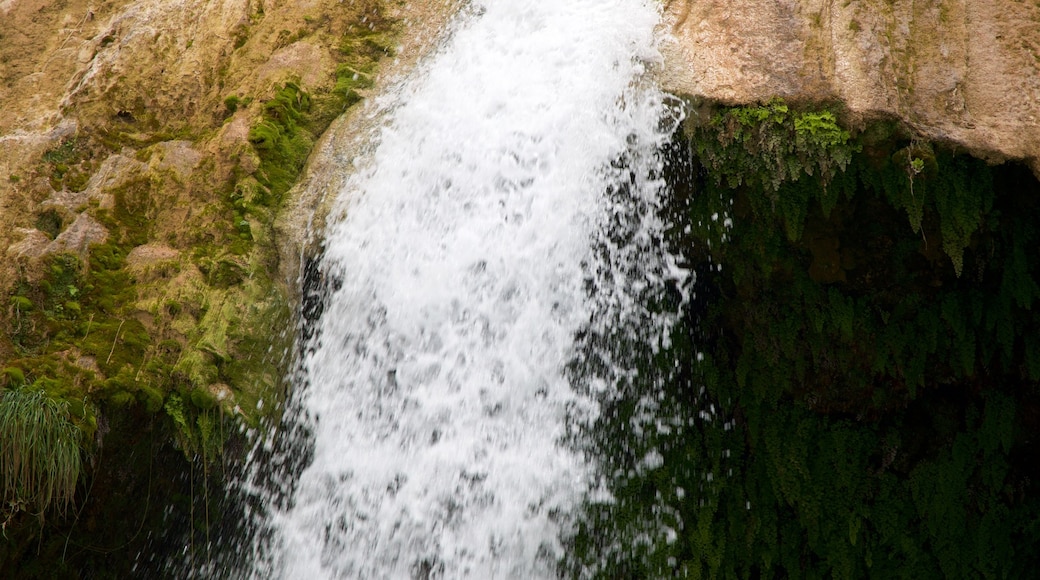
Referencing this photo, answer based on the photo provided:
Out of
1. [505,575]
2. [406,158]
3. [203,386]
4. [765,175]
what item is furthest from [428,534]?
[765,175]

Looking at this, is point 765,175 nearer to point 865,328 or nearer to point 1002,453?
point 865,328

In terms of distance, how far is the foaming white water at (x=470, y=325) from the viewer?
407cm

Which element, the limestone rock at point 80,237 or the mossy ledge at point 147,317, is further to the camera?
the limestone rock at point 80,237

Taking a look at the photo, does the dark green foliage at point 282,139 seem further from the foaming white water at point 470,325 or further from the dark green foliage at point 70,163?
the dark green foliage at point 70,163

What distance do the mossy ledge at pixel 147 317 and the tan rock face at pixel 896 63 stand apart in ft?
8.26

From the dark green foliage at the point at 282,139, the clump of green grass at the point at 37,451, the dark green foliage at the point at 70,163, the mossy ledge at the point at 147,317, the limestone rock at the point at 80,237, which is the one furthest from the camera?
the dark green foliage at the point at 282,139

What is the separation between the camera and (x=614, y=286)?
14.1 ft

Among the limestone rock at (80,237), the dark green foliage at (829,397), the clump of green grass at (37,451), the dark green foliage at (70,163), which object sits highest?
the dark green foliage at (70,163)

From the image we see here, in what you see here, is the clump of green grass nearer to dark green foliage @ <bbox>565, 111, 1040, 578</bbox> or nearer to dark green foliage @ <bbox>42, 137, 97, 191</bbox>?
dark green foliage @ <bbox>42, 137, 97, 191</bbox>

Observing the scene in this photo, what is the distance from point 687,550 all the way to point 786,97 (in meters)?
2.85

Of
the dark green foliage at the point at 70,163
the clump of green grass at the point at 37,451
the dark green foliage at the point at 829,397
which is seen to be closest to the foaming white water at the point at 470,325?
the dark green foliage at the point at 829,397

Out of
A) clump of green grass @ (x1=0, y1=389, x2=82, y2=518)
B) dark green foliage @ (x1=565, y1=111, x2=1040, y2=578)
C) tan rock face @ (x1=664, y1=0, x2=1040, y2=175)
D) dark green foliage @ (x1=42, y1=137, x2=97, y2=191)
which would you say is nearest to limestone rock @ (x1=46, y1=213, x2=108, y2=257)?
dark green foliage @ (x1=42, y1=137, x2=97, y2=191)

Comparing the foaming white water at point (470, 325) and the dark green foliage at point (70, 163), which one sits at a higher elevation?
the dark green foliage at point (70, 163)

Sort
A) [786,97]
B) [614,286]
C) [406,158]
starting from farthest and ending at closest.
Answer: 1. [406,158]
2. [614,286]
3. [786,97]
